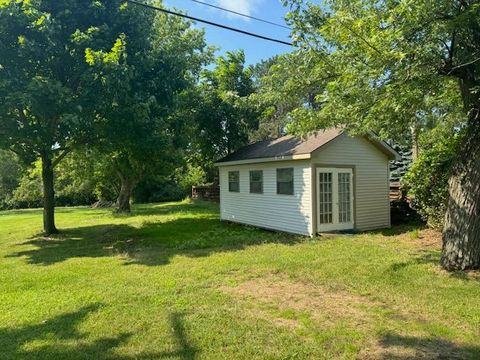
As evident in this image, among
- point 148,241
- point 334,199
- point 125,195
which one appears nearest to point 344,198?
point 334,199

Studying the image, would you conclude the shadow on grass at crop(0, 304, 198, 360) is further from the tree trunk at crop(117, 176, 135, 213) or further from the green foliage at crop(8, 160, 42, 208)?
the green foliage at crop(8, 160, 42, 208)

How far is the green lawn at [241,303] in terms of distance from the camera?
4.05 m

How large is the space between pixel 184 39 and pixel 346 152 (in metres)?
11.7

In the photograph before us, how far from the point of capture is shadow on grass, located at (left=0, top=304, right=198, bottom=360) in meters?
3.95

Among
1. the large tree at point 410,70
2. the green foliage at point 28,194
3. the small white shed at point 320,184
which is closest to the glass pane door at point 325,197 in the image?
the small white shed at point 320,184

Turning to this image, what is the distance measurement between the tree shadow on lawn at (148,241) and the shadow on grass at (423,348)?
5490 millimetres

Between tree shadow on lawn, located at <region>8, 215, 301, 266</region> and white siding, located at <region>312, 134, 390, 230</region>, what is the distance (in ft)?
9.04

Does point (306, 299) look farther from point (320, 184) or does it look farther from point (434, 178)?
point (434, 178)

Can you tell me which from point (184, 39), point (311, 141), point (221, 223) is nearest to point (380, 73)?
point (311, 141)

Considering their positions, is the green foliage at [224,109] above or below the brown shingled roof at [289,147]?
above

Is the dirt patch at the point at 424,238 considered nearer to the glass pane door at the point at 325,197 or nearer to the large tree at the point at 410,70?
the glass pane door at the point at 325,197

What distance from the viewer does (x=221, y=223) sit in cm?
1541

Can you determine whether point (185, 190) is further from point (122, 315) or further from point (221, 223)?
point (122, 315)

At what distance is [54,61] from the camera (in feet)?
35.7
